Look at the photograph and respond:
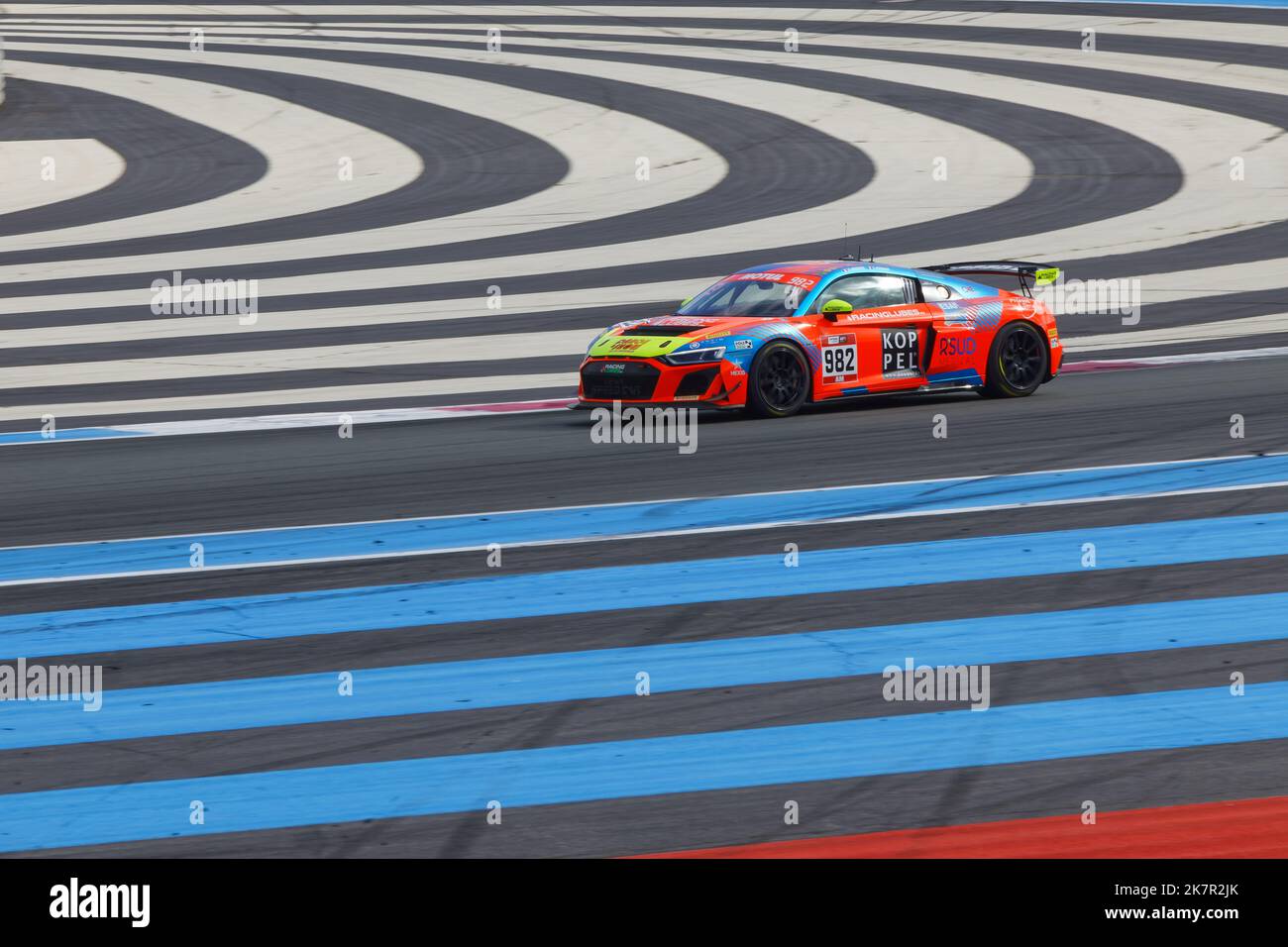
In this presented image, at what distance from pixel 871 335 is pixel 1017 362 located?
4.92 feet

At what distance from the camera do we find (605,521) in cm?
1190

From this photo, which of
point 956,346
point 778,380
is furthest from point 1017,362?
point 778,380

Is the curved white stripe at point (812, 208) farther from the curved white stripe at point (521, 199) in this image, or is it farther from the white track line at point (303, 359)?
the white track line at point (303, 359)

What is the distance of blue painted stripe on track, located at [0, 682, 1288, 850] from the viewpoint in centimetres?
696

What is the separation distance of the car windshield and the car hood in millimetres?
207

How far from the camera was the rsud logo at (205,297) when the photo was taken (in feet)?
74.9

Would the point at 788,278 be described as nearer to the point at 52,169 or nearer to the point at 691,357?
the point at 691,357

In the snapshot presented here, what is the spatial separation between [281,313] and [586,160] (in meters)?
10.6

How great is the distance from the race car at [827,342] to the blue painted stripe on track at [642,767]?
7.33 metres

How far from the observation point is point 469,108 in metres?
36.4

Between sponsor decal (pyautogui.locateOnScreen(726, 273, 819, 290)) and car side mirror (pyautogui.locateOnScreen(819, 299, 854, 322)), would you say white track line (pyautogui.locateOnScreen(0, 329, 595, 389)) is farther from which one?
car side mirror (pyautogui.locateOnScreen(819, 299, 854, 322))

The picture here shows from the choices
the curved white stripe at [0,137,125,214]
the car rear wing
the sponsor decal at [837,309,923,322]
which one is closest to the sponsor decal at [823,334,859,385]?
the sponsor decal at [837,309,923,322]

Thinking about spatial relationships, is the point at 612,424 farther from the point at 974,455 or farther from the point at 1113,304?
the point at 1113,304
